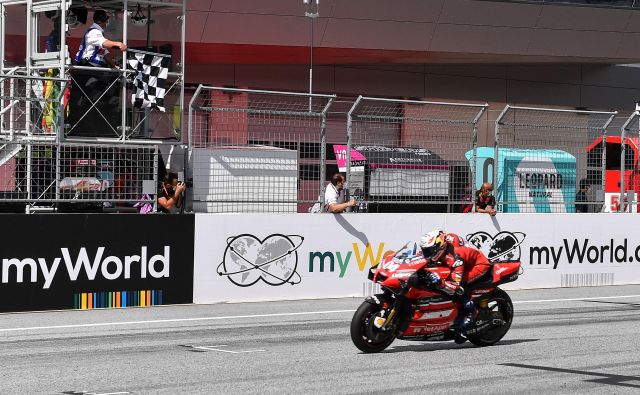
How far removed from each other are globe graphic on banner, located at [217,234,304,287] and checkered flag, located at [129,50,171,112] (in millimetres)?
2472

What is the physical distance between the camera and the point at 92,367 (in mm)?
10062

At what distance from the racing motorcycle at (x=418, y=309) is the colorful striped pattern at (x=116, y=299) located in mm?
5222

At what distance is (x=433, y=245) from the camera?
37.1ft

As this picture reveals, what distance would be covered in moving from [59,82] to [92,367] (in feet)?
22.6

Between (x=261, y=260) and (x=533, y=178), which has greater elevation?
(x=533, y=178)

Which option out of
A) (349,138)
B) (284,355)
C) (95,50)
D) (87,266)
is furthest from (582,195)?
(284,355)

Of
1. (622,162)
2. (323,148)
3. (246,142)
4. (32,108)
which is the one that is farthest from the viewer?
(622,162)

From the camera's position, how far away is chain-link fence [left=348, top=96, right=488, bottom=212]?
1806cm

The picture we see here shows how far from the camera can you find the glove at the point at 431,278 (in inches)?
445

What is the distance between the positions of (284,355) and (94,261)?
5027 mm

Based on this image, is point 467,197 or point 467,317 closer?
point 467,317

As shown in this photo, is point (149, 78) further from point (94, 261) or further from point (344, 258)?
point (344, 258)

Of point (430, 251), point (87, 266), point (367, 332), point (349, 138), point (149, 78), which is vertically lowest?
point (367, 332)

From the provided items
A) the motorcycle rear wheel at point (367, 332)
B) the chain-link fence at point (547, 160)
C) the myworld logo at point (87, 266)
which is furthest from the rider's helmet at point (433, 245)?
the chain-link fence at point (547, 160)
